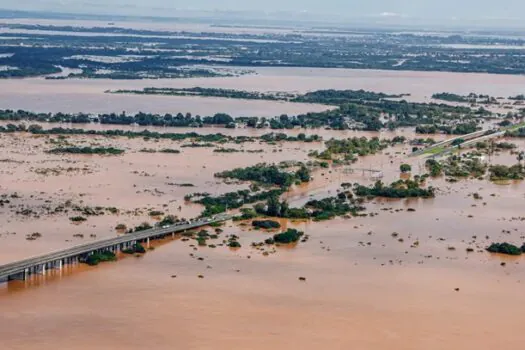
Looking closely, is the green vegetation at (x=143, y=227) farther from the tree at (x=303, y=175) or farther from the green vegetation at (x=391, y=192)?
the tree at (x=303, y=175)

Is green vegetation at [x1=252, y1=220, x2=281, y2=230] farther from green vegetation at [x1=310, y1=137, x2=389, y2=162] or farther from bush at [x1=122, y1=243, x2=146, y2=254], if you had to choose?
green vegetation at [x1=310, y1=137, x2=389, y2=162]

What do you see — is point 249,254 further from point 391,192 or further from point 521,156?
point 521,156

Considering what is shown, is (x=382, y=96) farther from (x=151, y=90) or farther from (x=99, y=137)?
(x=99, y=137)

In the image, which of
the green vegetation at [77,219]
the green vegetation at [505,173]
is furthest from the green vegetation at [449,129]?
the green vegetation at [77,219]

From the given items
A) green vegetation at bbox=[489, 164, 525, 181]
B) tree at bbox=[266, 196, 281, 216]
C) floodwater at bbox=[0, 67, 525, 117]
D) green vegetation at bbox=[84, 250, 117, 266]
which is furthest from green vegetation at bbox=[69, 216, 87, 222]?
floodwater at bbox=[0, 67, 525, 117]

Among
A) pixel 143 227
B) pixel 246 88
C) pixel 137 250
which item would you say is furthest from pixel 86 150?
pixel 246 88

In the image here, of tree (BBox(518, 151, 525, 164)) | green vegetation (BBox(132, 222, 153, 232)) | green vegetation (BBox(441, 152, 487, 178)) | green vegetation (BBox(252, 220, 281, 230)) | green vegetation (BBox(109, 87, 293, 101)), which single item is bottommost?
green vegetation (BBox(109, 87, 293, 101))

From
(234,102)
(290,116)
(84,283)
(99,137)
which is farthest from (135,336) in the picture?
(234,102)
